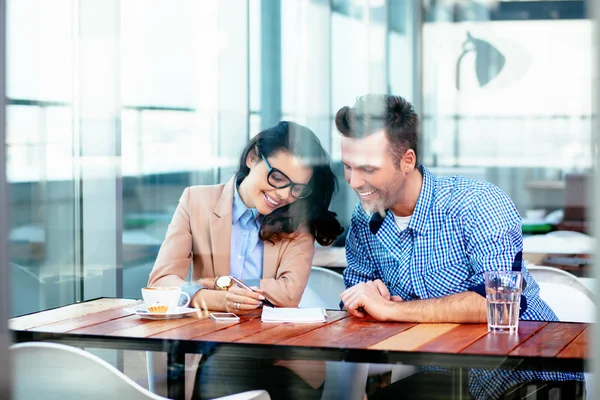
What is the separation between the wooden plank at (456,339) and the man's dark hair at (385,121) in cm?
73

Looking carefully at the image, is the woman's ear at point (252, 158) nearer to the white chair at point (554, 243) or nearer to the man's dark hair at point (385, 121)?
the man's dark hair at point (385, 121)

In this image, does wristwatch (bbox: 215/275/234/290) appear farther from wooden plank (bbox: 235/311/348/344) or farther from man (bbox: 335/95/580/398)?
wooden plank (bbox: 235/311/348/344)

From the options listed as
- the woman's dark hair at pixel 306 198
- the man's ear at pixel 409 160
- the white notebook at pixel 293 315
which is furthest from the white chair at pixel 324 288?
the white notebook at pixel 293 315

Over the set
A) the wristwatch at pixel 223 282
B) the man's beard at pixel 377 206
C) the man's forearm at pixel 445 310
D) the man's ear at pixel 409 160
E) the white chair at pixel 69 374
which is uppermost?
the man's ear at pixel 409 160

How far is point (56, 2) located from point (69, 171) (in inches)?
23.2

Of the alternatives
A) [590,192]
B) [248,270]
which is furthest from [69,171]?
[590,192]

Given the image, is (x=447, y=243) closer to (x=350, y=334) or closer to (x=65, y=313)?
(x=350, y=334)

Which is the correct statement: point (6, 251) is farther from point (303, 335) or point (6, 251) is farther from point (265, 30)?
point (265, 30)

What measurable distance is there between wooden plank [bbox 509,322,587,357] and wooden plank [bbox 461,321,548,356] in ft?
0.05

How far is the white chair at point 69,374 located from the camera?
1739 millimetres

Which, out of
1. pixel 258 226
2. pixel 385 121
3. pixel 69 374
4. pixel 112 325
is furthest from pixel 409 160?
pixel 69 374

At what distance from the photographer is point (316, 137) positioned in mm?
3186

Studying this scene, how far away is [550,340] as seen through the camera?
1.93 meters

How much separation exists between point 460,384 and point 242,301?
62 cm
